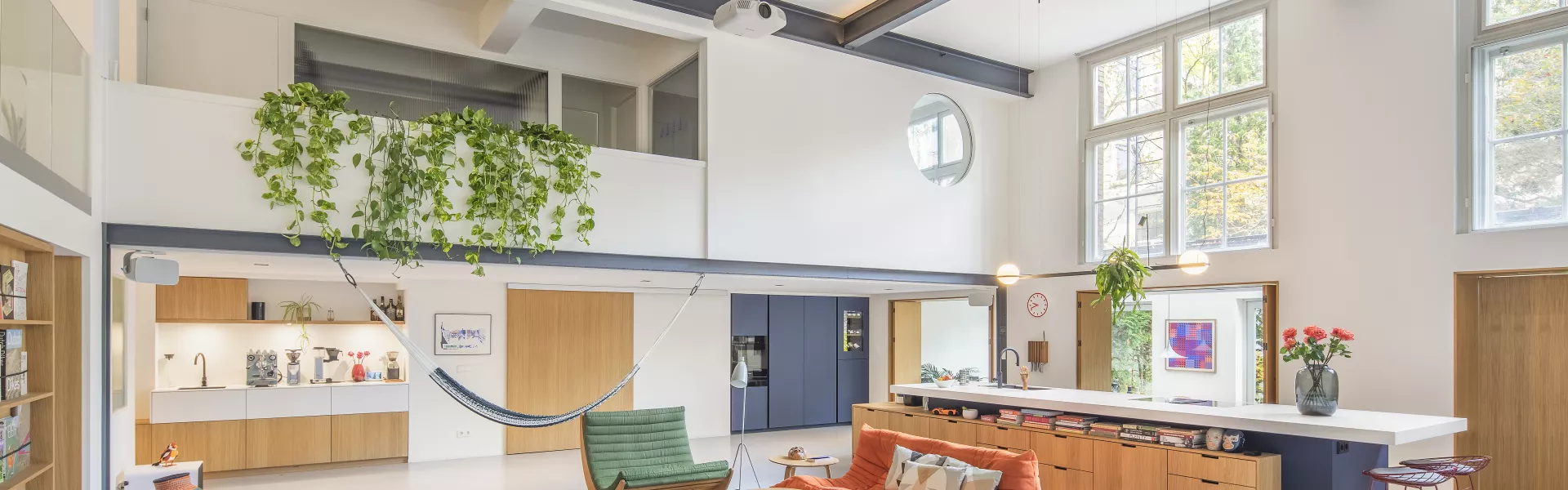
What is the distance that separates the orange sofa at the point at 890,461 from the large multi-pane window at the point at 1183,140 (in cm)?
278

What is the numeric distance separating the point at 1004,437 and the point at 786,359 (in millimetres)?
4425

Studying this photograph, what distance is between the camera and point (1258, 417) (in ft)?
16.6

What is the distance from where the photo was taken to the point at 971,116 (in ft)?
29.3

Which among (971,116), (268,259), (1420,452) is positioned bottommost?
(1420,452)

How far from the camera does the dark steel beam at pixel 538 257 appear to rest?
500cm

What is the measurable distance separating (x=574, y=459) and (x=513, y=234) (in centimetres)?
313

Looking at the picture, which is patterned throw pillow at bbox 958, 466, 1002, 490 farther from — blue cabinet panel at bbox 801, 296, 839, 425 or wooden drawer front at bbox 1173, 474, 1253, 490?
blue cabinet panel at bbox 801, 296, 839, 425

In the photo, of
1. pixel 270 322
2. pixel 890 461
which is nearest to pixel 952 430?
pixel 890 461

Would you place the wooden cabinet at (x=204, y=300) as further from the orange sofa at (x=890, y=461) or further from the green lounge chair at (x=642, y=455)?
the orange sofa at (x=890, y=461)

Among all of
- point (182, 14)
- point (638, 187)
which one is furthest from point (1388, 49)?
point (182, 14)

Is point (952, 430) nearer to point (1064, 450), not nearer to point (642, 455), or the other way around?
point (1064, 450)

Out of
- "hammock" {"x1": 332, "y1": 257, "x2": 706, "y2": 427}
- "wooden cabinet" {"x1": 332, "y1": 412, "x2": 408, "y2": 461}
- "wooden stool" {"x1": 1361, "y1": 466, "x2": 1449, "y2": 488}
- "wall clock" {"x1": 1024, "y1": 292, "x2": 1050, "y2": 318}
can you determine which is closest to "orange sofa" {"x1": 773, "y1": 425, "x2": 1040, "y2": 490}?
"wooden stool" {"x1": 1361, "y1": 466, "x2": 1449, "y2": 488}

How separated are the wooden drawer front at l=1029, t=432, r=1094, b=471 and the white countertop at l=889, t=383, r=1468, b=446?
20 centimetres

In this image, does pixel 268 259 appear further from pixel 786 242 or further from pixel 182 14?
pixel 786 242
